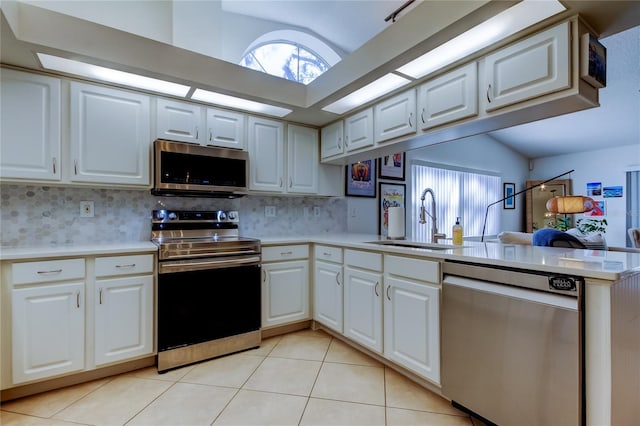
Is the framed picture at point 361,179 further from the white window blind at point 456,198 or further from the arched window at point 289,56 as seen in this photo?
the arched window at point 289,56

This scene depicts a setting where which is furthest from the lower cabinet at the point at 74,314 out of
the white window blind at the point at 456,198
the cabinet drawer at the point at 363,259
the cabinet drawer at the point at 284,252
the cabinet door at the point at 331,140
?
the white window blind at the point at 456,198

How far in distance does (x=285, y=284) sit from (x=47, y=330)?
5.20 feet

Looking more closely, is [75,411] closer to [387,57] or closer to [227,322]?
[227,322]

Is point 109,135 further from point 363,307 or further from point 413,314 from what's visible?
point 413,314

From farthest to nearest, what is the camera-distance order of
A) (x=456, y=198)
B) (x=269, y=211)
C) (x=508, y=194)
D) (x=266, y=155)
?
1. (x=508, y=194)
2. (x=456, y=198)
3. (x=269, y=211)
4. (x=266, y=155)

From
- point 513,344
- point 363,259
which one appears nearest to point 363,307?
point 363,259

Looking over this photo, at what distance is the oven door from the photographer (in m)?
2.10

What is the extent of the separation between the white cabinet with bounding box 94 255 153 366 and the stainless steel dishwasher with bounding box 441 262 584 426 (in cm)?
192

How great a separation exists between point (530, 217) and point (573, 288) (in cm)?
694

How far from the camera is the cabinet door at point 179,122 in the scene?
238 cm

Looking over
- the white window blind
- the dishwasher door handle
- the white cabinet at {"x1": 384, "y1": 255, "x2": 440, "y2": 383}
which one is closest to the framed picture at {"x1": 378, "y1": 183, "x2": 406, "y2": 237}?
the white window blind

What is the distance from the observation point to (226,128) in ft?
8.75

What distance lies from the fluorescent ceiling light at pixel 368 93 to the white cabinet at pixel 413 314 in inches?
48.8

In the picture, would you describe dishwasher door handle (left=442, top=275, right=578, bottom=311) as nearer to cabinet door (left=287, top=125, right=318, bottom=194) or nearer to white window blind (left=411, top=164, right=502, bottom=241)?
cabinet door (left=287, top=125, right=318, bottom=194)
